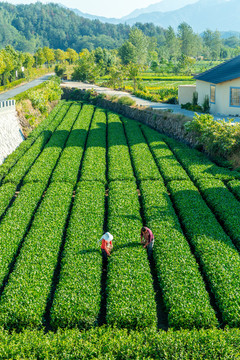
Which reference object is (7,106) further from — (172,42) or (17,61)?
(172,42)

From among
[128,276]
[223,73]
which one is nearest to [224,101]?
[223,73]

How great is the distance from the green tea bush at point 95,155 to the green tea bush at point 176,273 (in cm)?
592

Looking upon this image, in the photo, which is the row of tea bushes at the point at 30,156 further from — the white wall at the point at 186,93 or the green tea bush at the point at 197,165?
the white wall at the point at 186,93

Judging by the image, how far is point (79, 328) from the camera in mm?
11344

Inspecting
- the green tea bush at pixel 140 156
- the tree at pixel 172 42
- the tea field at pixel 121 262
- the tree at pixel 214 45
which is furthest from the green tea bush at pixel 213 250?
the tree at pixel 214 45

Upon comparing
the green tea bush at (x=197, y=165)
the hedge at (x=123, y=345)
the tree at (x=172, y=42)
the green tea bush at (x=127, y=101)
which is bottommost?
the hedge at (x=123, y=345)

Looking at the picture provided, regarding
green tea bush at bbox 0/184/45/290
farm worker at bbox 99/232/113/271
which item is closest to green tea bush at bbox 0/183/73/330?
green tea bush at bbox 0/184/45/290

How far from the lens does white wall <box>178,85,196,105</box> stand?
4047 centimetres

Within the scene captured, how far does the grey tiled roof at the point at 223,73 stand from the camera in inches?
1256

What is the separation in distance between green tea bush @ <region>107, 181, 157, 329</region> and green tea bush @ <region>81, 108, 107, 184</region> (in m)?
4.86

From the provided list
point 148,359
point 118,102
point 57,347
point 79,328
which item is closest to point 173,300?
point 148,359

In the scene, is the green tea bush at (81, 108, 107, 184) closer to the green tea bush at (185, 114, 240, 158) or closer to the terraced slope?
the terraced slope

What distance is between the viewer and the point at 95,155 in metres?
26.9

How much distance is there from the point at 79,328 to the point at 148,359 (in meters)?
2.91
